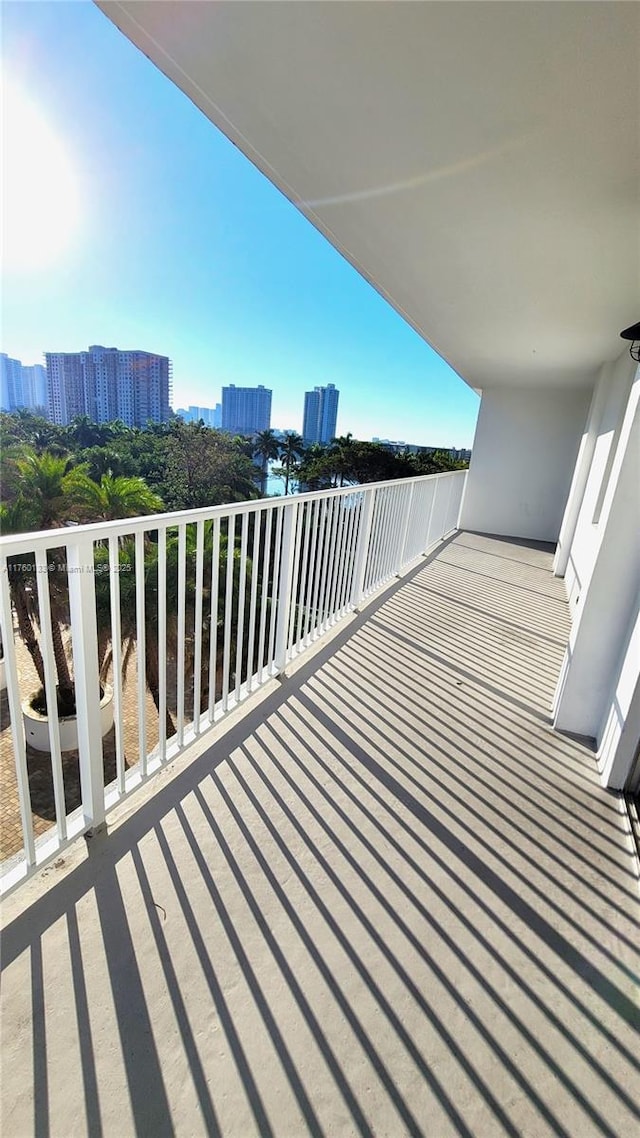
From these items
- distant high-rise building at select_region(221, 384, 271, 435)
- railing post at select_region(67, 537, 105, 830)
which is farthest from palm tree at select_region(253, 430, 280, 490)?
railing post at select_region(67, 537, 105, 830)

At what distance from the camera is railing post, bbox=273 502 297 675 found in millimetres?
2408

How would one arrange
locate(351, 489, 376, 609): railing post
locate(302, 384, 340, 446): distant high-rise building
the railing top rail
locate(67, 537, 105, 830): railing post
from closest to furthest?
1. the railing top rail
2. locate(67, 537, 105, 830): railing post
3. locate(351, 489, 376, 609): railing post
4. locate(302, 384, 340, 446): distant high-rise building

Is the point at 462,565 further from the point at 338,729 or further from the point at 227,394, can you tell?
the point at 227,394

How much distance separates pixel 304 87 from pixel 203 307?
32719mm

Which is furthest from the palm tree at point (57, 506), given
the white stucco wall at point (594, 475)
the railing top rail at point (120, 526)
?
the white stucco wall at point (594, 475)

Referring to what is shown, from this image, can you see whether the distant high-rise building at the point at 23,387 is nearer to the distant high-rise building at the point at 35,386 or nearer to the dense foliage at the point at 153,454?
the distant high-rise building at the point at 35,386

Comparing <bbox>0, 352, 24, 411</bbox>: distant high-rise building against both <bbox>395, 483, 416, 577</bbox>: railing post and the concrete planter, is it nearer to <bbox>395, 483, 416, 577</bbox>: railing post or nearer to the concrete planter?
the concrete planter

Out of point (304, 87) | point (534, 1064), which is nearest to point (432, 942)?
point (534, 1064)

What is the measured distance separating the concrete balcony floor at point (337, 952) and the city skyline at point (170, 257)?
2720mm

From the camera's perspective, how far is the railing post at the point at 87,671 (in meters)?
1.30

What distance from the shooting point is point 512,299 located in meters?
3.52

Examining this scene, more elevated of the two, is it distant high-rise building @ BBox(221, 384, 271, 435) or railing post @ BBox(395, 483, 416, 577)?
distant high-rise building @ BBox(221, 384, 271, 435)

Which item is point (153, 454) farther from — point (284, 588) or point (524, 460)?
point (284, 588)

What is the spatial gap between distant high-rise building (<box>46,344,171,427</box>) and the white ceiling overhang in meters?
11.5
